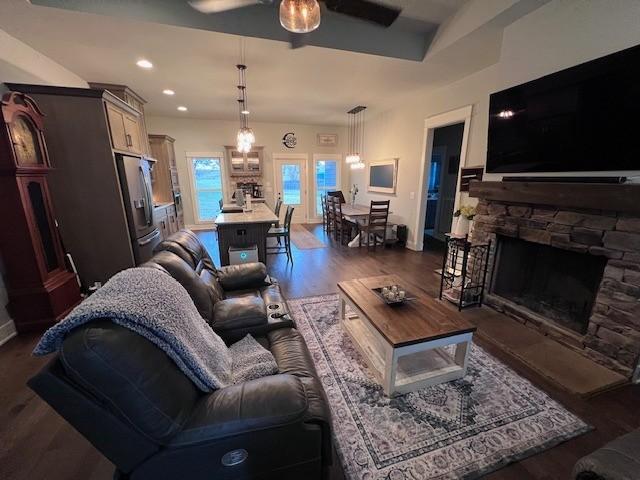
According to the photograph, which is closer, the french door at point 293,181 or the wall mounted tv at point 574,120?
the wall mounted tv at point 574,120

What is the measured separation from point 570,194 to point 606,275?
67 centimetres

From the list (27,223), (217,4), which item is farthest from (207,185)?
(217,4)

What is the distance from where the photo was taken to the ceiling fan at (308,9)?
162 centimetres

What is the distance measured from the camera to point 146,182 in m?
3.75

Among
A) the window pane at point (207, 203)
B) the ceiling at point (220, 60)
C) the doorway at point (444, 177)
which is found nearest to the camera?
the ceiling at point (220, 60)

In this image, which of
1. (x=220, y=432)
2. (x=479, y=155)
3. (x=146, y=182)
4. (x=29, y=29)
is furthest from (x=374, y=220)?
(x=29, y=29)

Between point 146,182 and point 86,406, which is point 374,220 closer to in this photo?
point 146,182

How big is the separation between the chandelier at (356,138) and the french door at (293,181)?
1.45 m

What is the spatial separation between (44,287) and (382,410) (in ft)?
10.4

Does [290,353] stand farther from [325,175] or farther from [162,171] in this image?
[325,175]

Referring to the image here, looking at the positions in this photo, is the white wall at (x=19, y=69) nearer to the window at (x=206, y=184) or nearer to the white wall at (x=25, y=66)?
the white wall at (x=25, y=66)

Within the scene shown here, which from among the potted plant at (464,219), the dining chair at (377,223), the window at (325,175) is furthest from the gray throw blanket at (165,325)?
the window at (325,175)

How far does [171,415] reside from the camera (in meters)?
0.92

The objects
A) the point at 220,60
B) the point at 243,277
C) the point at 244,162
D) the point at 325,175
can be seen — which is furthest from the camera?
the point at 325,175
